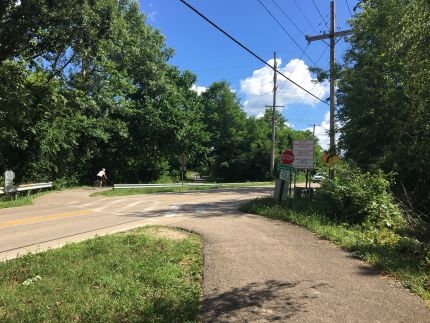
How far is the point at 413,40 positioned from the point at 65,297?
8315 millimetres

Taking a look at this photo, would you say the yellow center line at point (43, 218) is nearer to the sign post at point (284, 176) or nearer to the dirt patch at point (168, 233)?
the dirt patch at point (168, 233)

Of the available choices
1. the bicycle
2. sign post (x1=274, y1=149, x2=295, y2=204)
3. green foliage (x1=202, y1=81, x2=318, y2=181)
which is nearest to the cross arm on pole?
sign post (x1=274, y1=149, x2=295, y2=204)

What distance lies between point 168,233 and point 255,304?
5.93m

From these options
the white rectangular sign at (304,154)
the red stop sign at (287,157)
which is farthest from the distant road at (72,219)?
the white rectangular sign at (304,154)

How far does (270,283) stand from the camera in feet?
21.9

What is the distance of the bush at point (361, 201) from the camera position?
Result: 43.6 feet

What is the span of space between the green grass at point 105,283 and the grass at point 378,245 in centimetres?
326

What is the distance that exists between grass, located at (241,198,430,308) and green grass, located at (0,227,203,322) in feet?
10.7

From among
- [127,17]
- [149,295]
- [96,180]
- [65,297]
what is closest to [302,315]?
[149,295]

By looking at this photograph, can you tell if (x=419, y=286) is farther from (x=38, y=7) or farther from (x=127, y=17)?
(x=127, y=17)

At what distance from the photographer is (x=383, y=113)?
19750 millimetres

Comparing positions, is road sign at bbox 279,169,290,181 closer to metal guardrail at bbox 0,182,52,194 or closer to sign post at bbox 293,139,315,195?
sign post at bbox 293,139,315,195

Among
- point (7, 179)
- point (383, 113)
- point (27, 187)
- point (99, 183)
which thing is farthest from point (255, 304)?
point (99, 183)

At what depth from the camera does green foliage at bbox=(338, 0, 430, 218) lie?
54.2 ft
